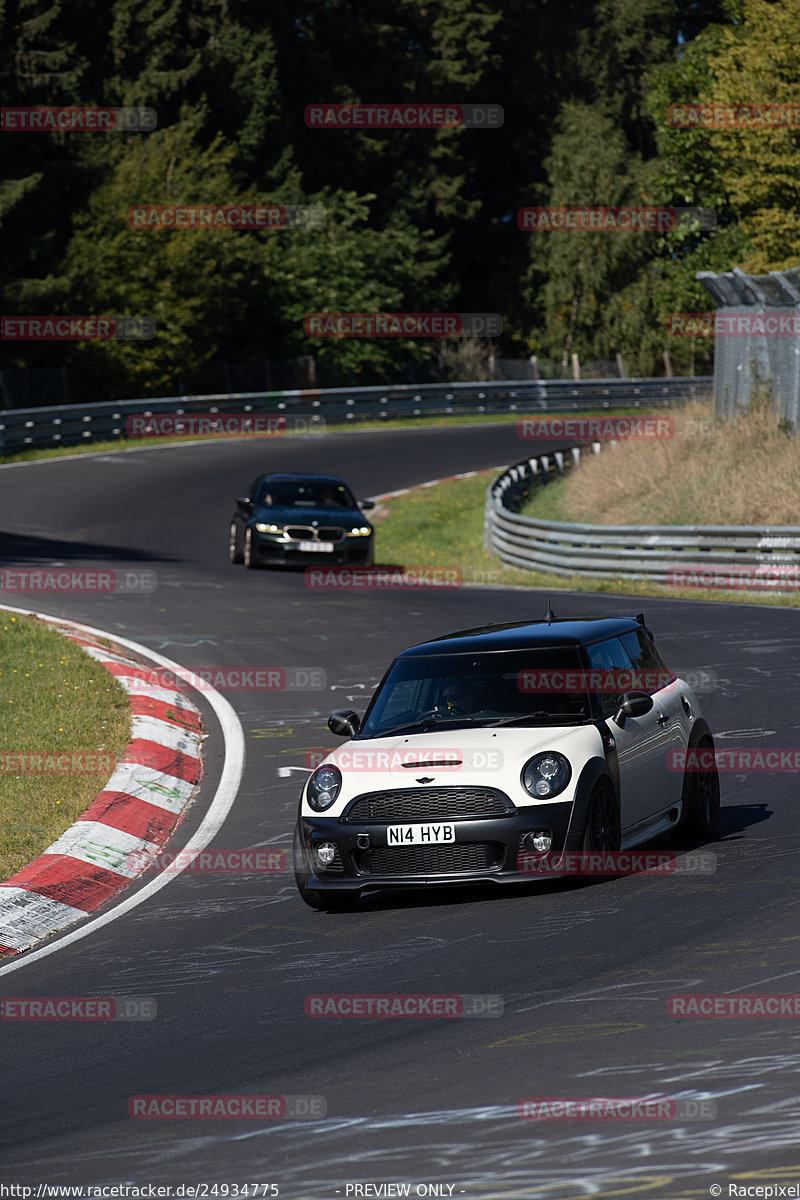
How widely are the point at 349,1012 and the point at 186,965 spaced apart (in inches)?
52.2

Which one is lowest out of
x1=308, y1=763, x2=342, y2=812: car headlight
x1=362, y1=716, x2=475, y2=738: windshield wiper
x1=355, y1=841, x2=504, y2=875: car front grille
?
x1=355, y1=841, x2=504, y2=875: car front grille

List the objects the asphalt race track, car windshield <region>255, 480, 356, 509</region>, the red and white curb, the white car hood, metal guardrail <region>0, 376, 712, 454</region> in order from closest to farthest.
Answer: the asphalt race track < the white car hood < the red and white curb < car windshield <region>255, 480, 356, 509</region> < metal guardrail <region>0, 376, 712, 454</region>

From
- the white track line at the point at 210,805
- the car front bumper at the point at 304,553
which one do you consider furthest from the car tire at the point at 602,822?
the car front bumper at the point at 304,553

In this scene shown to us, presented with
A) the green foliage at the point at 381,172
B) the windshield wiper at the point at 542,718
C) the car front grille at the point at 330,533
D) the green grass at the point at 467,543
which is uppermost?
the green foliage at the point at 381,172

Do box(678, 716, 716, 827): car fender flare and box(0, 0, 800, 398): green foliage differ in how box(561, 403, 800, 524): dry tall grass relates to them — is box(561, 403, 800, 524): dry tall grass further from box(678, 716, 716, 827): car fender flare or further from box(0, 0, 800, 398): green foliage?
box(0, 0, 800, 398): green foliage

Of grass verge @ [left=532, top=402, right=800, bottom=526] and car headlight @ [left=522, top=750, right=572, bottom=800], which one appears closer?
car headlight @ [left=522, top=750, right=572, bottom=800]

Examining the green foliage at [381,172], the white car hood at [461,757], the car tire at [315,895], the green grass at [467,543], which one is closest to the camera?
the white car hood at [461,757]

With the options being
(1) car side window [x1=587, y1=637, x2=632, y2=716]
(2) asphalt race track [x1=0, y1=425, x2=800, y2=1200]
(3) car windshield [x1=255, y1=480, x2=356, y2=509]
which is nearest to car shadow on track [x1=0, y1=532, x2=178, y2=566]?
(3) car windshield [x1=255, y1=480, x2=356, y2=509]

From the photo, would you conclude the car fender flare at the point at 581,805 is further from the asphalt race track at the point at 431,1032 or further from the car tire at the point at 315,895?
the car tire at the point at 315,895

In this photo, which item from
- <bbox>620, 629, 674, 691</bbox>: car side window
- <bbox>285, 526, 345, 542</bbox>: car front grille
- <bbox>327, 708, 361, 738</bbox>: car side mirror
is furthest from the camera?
<bbox>285, 526, 345, 542</bbox>: car front grille

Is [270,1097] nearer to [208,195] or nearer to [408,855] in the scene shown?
[408,855]

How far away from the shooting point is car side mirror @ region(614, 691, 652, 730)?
30.6 feet

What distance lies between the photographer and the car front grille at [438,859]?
340 inches

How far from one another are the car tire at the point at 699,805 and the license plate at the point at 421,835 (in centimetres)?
199
